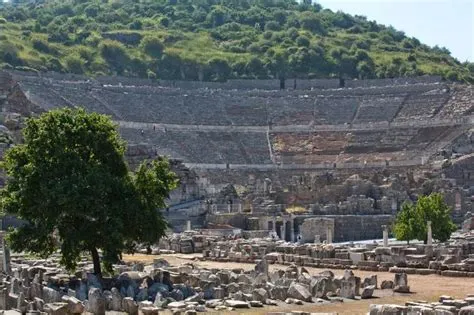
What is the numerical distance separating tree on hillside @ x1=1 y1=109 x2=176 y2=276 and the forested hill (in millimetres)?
66208

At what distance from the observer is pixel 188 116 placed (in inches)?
3364

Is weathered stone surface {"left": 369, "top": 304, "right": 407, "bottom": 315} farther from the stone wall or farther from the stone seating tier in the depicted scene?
the stone seating tier

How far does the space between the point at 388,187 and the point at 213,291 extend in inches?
1453

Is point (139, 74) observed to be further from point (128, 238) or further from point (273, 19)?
point (128, 238)

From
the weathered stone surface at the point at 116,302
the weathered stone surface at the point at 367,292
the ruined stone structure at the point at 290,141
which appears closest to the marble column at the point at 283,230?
the ruined stone structure at the point at 290,141

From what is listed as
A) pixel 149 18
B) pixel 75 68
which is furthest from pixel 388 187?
pixel 149 18

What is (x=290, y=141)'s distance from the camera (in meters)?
81.2

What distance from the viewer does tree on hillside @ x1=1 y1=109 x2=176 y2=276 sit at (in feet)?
83.9

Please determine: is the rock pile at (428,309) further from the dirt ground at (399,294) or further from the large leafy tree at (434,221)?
the large leafy tree at (434,221)

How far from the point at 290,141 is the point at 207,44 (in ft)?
139

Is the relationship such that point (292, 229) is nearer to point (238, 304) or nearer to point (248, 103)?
point (238, 304)

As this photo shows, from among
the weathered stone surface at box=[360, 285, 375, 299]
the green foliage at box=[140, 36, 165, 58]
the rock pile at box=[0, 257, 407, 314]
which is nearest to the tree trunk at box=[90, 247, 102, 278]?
the rock pile at box=[0, 257, 407, 314]

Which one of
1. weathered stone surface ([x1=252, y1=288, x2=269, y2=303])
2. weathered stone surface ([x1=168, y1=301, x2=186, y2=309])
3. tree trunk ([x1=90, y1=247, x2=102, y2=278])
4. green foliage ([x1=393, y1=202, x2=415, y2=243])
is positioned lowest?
weathered stone surface ([x1=168, y1=301, x2=186, y2=309])

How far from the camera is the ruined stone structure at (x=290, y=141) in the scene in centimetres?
5659
